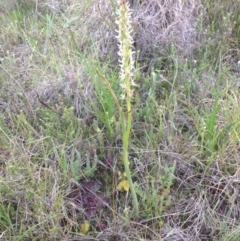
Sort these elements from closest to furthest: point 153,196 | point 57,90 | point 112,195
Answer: point 153,196 < point 112,195 < point 57,90

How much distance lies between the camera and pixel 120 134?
1773 mm

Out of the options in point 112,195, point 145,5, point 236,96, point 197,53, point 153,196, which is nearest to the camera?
point 153,196

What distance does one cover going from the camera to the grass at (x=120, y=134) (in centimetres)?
156

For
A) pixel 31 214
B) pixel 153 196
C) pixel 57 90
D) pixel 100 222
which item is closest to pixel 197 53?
pixel 57 90

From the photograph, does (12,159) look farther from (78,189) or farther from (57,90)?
(57,90)

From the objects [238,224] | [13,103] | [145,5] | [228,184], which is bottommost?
[238,224]

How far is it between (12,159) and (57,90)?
487 millimetres

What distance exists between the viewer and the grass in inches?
61.3

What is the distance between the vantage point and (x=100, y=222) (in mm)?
1570

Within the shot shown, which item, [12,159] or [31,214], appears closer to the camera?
[31,214]

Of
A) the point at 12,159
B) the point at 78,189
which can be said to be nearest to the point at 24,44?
the point at 12,159

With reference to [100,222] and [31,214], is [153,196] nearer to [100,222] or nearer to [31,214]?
[100,222]

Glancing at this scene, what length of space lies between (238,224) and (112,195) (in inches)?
20.7

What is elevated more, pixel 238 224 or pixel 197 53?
pixel 197 53
